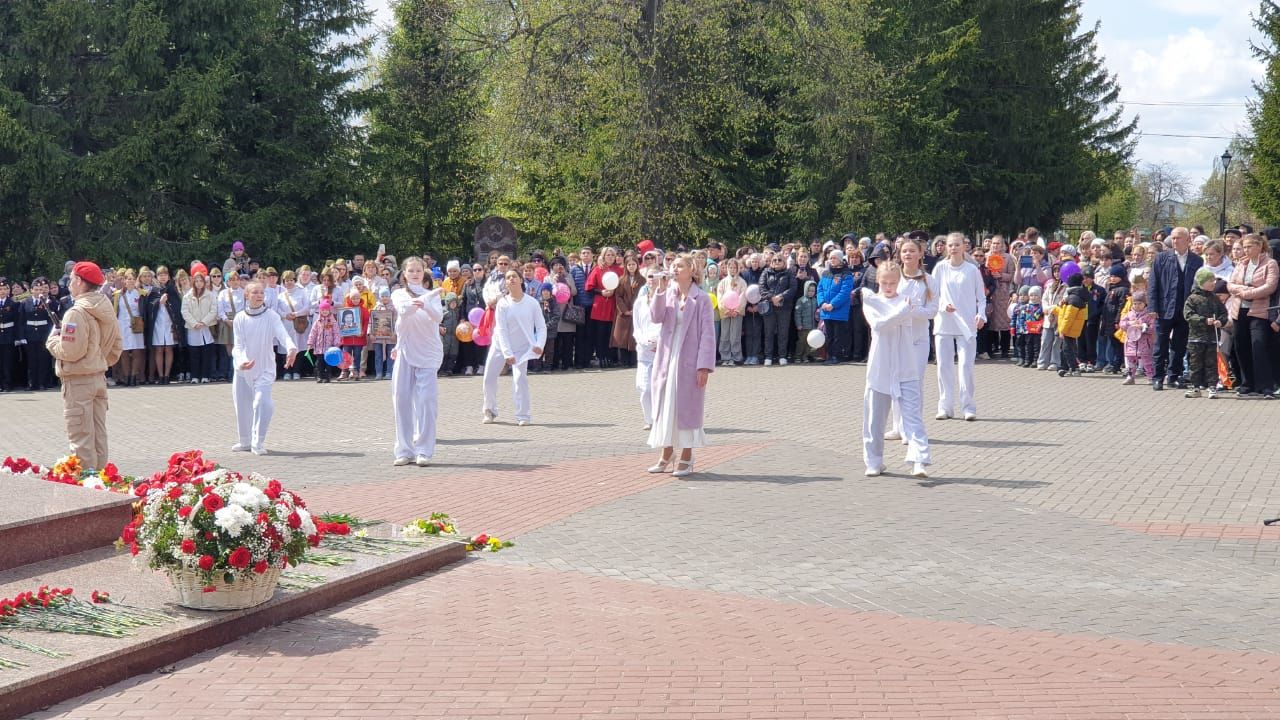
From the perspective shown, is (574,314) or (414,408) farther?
(574,314)

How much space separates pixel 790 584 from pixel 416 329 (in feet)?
20.2

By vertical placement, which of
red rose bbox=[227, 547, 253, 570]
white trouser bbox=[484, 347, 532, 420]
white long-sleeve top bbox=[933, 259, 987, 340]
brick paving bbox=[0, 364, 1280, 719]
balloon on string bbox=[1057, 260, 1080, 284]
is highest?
balloon on string bbox=[1057, 260, 1080, 284]

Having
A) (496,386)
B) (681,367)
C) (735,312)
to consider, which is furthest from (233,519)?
(735,312)

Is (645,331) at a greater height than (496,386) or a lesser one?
greater

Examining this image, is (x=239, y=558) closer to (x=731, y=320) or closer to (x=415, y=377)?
(x=415, y=377)

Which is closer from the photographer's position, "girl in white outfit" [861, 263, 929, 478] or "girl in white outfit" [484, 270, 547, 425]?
"girl in white outfit" [861, 263, 929, 478]

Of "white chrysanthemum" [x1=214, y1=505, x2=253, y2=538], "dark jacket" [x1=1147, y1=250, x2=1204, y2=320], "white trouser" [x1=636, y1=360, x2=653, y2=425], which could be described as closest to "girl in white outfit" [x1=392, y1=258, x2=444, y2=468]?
"white trouser" [x1=636, y1=360, x2=653, y2=425]

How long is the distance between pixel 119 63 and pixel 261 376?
2141 cm

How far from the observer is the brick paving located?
6.29m

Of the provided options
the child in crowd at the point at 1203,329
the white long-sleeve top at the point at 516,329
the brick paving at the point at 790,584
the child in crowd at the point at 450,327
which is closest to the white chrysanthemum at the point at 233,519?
the brick paving at the point at 790,584

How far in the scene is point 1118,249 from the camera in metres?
21.8

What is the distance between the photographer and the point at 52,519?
8.44 m

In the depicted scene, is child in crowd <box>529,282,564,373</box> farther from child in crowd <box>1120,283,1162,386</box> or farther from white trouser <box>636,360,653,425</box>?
child in crowd <box>1120,283,1162,386</box>

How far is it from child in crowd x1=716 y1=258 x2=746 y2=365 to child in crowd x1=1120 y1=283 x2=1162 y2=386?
6820 millimetres
